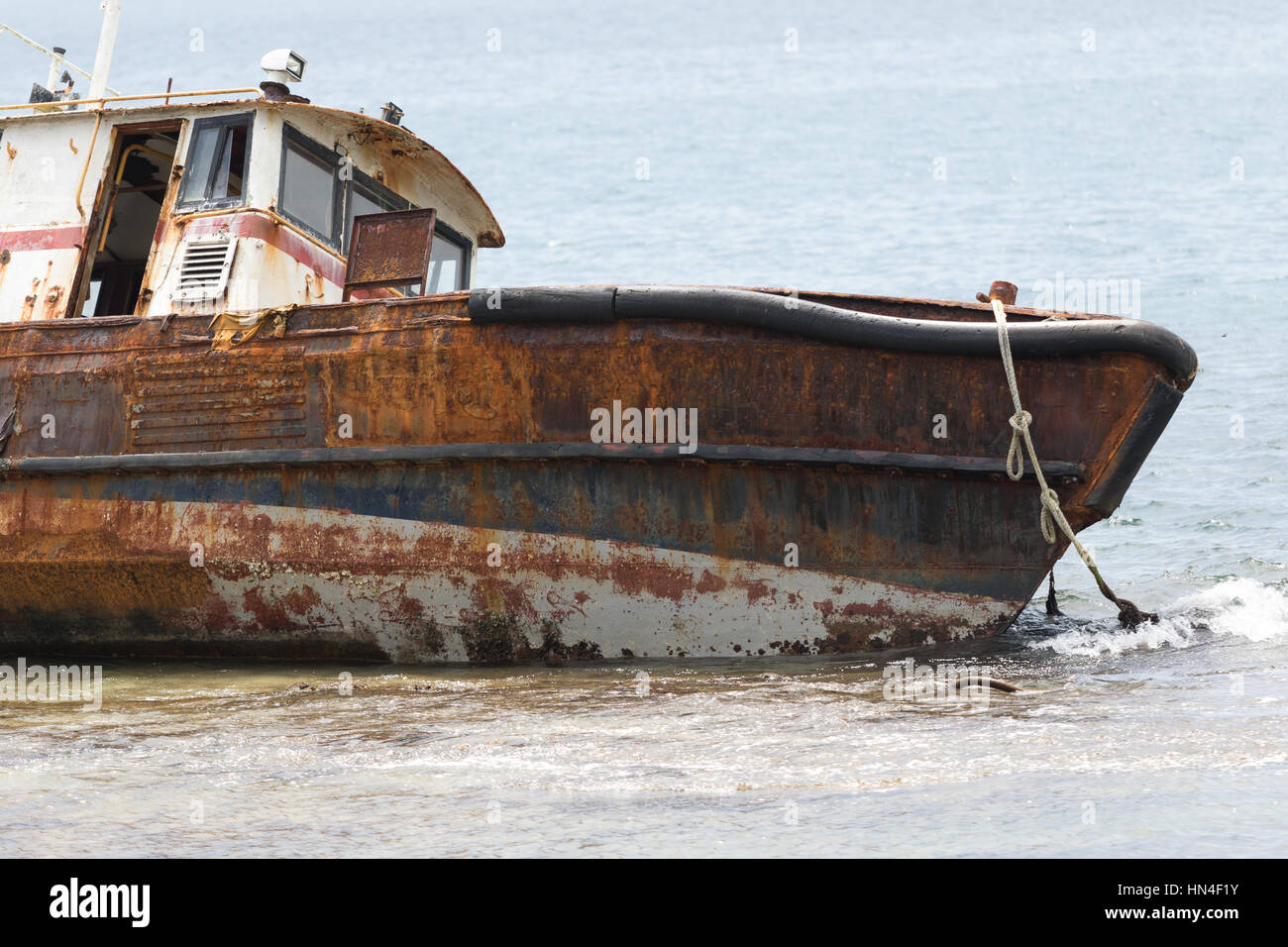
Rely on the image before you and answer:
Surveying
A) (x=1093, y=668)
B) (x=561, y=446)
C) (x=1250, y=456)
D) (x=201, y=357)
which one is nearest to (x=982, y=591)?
(x=1093, y=668)

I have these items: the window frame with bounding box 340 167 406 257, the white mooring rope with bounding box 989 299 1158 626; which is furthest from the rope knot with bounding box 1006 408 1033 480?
the window frame with bounding box 340 167 406 257

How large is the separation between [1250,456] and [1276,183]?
21.1 meters

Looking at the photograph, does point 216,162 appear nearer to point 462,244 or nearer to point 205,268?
point 205,268

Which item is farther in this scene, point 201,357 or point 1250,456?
point 1250,456

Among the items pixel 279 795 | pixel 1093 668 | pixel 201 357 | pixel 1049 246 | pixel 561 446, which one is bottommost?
pixel 279 795

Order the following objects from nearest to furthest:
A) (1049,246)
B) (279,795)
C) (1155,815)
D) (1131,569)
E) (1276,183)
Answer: (1155,815) < (279,795) < (1131,569) < (1049,246) < (1276,183)

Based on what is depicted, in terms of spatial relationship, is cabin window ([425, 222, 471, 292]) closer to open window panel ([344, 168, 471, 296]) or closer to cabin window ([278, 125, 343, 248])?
open window panel ([344, 168, 471, 296])

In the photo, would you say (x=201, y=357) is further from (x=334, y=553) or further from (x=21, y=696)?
(x=21, y=696)

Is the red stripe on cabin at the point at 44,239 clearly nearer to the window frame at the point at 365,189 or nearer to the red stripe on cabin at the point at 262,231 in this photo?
the red stripe on cabin at the point at 262,231

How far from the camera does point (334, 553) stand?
5613 millimetres

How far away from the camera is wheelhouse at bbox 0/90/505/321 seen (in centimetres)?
614

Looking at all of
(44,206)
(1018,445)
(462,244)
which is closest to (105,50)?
(44,206)

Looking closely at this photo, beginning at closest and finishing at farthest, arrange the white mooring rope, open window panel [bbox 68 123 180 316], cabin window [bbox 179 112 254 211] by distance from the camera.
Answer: the white mooring rope → cabin window [bbox 179 112 254 211] → open window panel [bbox 68 123 180 316]

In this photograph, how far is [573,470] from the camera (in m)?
5.38
